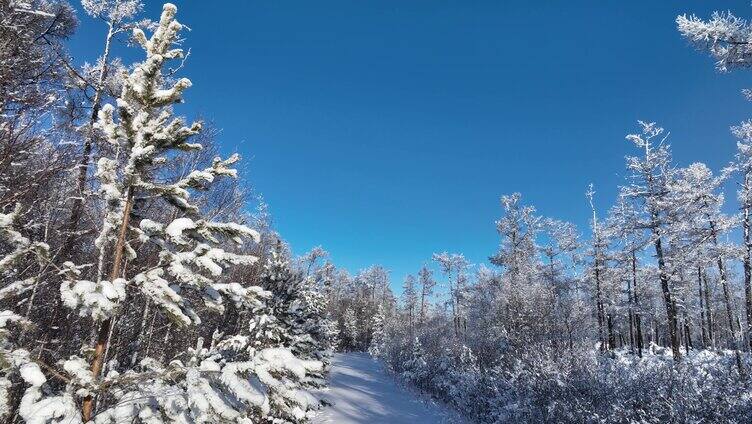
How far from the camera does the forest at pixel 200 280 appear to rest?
2.59 m

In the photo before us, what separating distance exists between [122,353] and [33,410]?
29.0 feet

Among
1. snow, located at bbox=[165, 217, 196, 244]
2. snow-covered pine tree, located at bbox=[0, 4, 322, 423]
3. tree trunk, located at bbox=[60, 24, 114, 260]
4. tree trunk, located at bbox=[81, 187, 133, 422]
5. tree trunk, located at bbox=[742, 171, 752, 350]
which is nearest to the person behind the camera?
snow-covered pine tree, located at bbox=[0, 4, 322, 423]

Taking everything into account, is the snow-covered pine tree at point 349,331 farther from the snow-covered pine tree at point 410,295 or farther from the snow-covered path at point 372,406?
the snow-covered path at point 372,406

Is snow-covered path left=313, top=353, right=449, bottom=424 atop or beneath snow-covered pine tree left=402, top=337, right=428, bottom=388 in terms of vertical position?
beneath

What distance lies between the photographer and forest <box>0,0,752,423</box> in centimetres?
259

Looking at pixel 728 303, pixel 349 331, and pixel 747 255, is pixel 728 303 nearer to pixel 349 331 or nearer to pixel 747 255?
pixel 747 255

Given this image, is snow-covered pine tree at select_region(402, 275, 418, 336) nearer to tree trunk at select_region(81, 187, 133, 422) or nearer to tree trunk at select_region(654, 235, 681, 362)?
tree trunk at select_region(654, 235, 681, 362)

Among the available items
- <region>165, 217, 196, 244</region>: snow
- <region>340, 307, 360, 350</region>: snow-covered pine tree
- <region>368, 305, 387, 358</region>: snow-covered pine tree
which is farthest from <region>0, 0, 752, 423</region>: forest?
<region>340, 307, 360, 350</region>: snow-covered pine tree

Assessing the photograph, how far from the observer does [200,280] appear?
2934 mm

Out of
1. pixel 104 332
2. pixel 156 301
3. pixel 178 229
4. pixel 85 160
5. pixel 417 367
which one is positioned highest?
pixel 85 160

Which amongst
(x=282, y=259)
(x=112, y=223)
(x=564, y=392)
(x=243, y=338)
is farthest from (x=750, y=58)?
(x=282, y=259)

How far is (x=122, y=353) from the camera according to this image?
31.5 feet

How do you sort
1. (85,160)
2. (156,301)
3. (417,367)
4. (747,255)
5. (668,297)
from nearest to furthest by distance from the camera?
(156,301), (85,160), (747,255), (668,297), (417,367)

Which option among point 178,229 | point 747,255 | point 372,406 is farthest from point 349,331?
point 178,229
